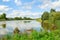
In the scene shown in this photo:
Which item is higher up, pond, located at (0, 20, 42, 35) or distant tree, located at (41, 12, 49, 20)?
distant tree, located at (41, 12, 49, 20)

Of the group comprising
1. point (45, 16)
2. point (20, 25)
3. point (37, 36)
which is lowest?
point (37, 36)

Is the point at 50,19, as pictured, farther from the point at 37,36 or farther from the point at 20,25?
the point at 20,25

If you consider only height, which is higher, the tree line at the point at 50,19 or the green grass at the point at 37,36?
the tree line at the point at 50,19

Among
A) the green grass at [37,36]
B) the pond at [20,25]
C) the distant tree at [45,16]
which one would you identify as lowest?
the green grass at [37,36]

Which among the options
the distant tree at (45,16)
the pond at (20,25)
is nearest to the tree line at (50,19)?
the distant tree at (45,16)

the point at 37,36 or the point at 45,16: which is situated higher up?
the point at 45,16

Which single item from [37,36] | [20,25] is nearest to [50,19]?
[37,36]

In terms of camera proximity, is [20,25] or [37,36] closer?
[37,36]

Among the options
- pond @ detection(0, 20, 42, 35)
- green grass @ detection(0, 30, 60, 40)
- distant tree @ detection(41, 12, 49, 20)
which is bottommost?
green grass @ detection(0, 30, 60, 40)

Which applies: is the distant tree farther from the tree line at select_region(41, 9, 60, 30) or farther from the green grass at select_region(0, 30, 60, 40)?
the green grass at select_region(0, 30, 60, 40)

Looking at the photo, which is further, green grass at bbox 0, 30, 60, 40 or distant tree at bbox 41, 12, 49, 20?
distant tree at bbox 41, 12, 49, 20

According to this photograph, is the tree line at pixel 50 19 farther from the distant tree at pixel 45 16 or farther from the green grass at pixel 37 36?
the green grass at pixel 37 36

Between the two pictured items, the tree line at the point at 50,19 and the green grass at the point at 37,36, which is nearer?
the green grass at the point at 37,36

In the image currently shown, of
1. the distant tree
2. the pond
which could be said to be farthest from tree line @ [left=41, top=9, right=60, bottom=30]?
the pond
